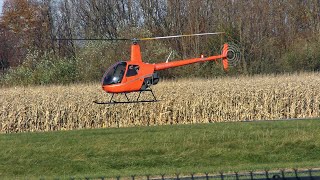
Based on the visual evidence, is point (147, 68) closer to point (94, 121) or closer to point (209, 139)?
point (209, 139)

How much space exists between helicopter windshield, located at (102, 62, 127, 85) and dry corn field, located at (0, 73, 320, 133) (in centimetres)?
781

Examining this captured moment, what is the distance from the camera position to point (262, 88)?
31.7 metres

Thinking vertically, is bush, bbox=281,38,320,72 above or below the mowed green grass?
above

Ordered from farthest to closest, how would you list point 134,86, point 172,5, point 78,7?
point 78,7, point 172,5, point 134,86

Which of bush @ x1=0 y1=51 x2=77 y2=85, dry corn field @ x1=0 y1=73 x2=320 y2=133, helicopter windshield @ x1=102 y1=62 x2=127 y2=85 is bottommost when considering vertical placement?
dry corn field @ x1=0 y1=73 x2=320 y2=133

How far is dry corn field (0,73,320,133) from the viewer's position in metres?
29.5

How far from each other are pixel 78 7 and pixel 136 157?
4873cm

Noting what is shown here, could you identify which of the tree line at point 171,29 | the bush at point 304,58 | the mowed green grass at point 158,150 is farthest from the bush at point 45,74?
the mowed green grass at point 158,150

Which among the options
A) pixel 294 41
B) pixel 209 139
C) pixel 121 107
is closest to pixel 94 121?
pixel 121 107

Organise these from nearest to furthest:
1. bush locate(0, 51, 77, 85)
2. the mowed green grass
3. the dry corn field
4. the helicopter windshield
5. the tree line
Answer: the mowed green grass < the helicopter windshield < the dry corn field < bush locate(0, 51, 77, 85) < the tree line

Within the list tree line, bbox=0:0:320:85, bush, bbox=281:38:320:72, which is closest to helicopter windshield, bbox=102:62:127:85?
tree line, bbox=0:0:320:85

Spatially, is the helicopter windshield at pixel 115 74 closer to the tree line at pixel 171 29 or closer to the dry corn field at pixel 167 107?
the dry corn field at pixel 167 107

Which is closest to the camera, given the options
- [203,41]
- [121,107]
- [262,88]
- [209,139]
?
[209,139]

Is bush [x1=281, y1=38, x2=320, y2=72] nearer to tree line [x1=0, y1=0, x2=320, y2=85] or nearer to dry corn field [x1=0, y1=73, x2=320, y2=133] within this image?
tree line [x1=0, y1=0, x2=320, y2=85]
